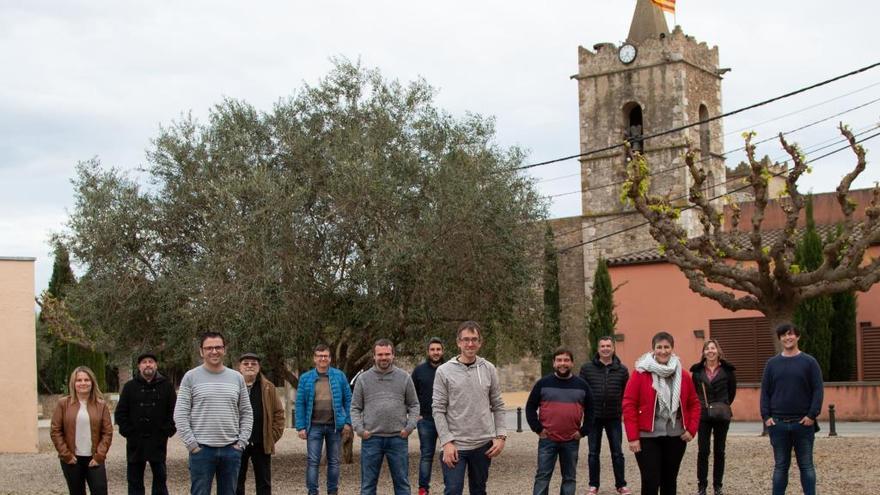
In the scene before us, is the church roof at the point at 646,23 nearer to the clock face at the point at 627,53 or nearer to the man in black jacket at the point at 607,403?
the clock face at the point at 627,53

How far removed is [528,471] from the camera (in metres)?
18.4

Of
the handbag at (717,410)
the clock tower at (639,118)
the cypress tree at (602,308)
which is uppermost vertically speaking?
the clock tower at (639,118)

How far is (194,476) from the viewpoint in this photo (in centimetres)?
1058

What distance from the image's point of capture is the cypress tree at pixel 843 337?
30.9 metres

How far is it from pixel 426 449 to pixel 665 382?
4489mm

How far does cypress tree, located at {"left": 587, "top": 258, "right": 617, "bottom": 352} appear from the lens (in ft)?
120

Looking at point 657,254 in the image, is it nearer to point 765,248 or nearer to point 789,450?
point 765,248

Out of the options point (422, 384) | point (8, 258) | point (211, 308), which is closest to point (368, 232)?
point (211, 308)

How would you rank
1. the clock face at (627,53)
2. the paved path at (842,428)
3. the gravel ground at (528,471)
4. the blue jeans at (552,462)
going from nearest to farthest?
1. the blue jeans at (552,462)
2. the gravel ground at (528,471)
3. the paved path at (842,428)
4. the clock face at (627,53)

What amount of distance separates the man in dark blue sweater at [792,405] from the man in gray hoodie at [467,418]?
304cm

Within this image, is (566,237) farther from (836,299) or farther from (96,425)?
(96,425)

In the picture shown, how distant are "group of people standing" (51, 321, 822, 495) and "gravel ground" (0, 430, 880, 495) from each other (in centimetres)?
210

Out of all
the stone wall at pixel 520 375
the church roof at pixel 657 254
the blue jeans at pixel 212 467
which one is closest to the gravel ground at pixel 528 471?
the blue jeans at pixel 212 467

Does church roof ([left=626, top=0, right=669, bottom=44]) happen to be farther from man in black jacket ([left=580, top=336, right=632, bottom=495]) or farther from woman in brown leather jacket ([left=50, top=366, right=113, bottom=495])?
woman in brown leather jacket ([left=50, top=366, right=113, bottom=495])
